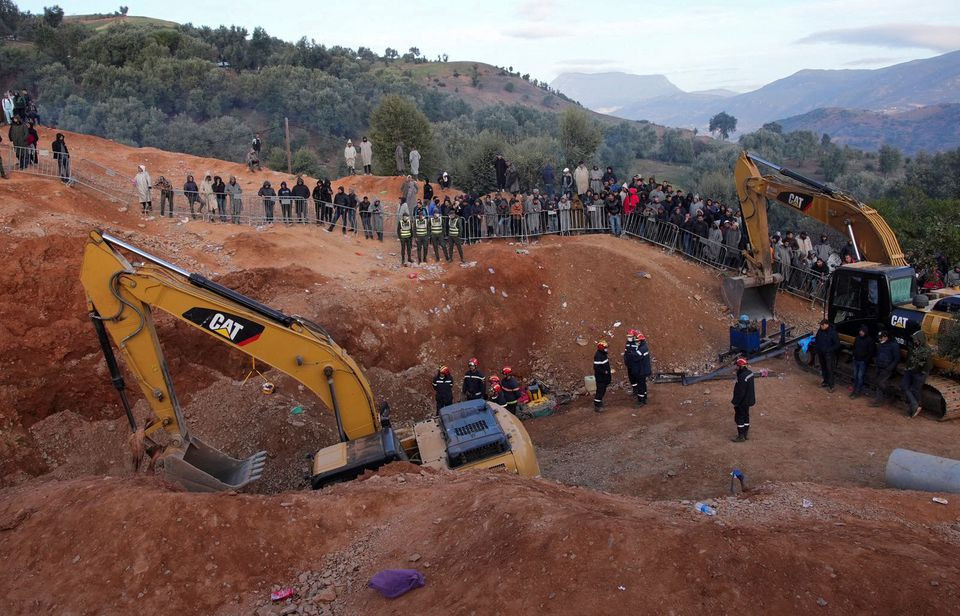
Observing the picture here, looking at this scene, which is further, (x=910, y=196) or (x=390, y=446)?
(x=910, y=196)

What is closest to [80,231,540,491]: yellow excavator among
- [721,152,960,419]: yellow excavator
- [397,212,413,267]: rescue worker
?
[721,152,960,419]: yellow excavator

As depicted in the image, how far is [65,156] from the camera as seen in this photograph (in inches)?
773

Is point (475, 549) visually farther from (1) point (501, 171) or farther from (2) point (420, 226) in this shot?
(1) point (501, 171)

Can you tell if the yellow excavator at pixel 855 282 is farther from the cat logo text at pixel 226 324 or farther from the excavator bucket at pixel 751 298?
the cat logo text at pixel 226 324

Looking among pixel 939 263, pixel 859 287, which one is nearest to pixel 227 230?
pixel 859 287

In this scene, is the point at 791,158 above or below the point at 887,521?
above

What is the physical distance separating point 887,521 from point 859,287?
23.1 feet

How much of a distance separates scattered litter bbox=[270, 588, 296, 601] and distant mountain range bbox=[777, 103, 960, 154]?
11361 cm

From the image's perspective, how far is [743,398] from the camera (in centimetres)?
1220

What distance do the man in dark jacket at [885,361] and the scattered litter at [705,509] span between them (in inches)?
244

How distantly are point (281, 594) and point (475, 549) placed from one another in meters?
2.11

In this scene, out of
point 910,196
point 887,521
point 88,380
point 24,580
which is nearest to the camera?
point 24,580

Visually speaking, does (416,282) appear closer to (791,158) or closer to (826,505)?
(826,505)

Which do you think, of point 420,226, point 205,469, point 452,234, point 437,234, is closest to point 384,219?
point 420,226
